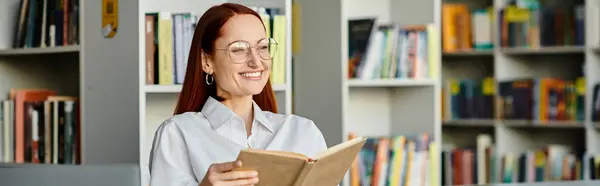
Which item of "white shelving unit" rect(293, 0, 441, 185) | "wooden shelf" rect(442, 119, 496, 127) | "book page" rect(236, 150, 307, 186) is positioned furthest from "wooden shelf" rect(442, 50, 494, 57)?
"book page" rect(236, 150, 307, 186)

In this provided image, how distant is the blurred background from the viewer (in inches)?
115

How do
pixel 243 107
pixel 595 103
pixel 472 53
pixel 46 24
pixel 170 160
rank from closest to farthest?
pixel 170 160 → pixel 243 107 → pixel 46 24 → pixel 595 103 → pixel 472 53

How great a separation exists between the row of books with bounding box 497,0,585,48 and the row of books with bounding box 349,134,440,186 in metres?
1.83

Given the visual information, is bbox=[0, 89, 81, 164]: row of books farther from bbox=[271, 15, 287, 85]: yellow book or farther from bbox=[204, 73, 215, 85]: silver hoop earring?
bbox=[204, 73, 215, 85]: silver hoop earring

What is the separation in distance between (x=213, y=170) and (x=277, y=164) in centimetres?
13

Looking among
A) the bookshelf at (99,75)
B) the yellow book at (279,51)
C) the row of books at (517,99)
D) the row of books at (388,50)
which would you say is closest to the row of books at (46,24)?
the bookshelf at (99,75)

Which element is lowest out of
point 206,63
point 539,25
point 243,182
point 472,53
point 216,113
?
point 243,182

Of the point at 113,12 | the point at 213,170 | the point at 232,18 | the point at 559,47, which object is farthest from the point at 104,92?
the point at 559,47

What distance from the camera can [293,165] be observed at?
1.83 m

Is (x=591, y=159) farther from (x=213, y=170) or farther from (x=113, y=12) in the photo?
(x=213, y=170)

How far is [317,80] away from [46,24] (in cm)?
98

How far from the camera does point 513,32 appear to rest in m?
5.45

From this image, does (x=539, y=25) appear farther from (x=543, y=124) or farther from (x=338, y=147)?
(x=338, y=147)

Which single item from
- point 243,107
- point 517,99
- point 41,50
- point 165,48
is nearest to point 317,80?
point 165,48
